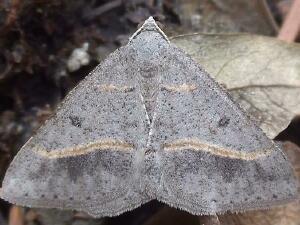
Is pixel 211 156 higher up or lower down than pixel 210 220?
higher up

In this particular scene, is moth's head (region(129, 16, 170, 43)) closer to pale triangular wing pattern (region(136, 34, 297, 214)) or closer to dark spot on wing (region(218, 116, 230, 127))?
pale triangular wing pattern (region(136, 34, 297, 214))

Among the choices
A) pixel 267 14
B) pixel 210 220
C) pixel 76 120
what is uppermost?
pixel 267 14

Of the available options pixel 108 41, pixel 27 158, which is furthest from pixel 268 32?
pixel 27 158

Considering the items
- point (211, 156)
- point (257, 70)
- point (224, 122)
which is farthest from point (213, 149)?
point (257, 70)

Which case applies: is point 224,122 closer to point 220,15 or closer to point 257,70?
point 257,70

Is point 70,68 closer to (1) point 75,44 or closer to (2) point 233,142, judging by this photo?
(1) point 75,44
